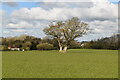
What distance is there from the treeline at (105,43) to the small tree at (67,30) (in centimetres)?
3792

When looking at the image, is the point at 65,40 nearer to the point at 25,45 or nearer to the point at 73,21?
the point at 73,21

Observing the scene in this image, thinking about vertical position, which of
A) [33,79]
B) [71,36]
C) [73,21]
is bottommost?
[33,79]

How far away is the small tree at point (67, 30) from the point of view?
7231cm

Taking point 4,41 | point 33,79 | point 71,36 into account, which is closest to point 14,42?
point 4,41

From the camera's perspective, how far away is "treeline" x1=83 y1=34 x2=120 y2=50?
10628cm

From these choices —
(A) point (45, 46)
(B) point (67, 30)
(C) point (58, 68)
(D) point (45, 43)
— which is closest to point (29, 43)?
(D) point (45, 43)

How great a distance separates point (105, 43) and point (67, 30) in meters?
42.9

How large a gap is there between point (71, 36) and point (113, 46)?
4086cm

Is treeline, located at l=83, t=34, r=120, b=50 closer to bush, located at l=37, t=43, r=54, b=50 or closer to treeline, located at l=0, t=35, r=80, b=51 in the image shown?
treeline, located at l=0, t=35, r=80, b=51

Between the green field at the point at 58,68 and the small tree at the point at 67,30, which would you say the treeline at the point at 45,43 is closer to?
the small tree at the point at 67,30

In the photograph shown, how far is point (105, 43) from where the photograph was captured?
11019 centimetres

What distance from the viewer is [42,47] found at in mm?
97000

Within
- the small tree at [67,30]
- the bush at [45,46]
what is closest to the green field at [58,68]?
the small tree at [67,30]

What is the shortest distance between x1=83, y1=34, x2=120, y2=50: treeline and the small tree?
3792cm
